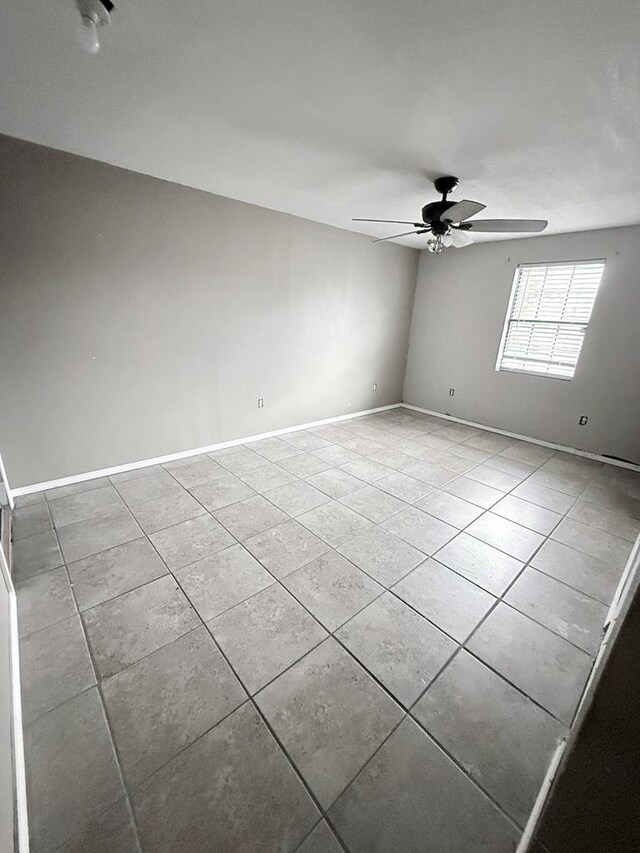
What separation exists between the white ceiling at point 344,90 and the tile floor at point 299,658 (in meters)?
2.42

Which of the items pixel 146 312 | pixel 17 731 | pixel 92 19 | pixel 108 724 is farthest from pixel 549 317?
pixel 17 731

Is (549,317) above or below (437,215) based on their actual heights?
below

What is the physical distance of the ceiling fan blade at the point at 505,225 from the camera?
2.44 metres

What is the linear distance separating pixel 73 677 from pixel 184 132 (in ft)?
9.31

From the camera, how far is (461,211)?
7.52 ft

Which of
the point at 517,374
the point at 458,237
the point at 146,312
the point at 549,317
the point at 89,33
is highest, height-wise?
the point at 89,33

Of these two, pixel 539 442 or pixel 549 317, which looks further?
pixel 539 442

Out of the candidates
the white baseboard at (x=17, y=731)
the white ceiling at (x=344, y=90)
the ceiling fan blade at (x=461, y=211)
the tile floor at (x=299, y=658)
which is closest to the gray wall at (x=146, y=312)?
the white ceiling at (x=344, y=90)

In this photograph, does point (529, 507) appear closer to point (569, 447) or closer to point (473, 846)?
point (569, 447)

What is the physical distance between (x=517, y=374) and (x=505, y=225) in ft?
7.54

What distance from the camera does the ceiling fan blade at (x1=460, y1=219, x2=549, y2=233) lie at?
96.1 inches

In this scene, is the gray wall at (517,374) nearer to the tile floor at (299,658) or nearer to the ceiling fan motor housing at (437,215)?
the tile floor at (299,658)

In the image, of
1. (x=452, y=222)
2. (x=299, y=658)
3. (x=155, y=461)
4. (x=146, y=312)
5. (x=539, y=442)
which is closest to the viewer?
(x=299, y=658)

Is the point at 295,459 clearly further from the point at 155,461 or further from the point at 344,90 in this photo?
the point at 344,90
